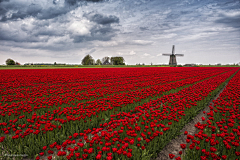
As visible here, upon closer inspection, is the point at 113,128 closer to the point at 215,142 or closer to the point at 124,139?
the point at 124,139

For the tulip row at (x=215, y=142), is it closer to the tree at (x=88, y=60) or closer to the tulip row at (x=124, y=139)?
the tulip row at (x=124, y=139)

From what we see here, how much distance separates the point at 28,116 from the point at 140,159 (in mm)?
5361

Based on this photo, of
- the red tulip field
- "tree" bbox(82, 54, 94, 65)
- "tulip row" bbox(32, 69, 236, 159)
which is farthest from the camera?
"tree" bbox(82, 54, 94, 65)

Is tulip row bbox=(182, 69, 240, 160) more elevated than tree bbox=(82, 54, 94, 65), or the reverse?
tree bbox=(82, 54, 94, 65)

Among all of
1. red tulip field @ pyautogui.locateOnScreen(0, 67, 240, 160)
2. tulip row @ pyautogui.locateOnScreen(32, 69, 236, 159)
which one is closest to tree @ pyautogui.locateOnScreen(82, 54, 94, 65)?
red tulip field @ pyautogui.locateOnScreen(0, 67, 240, 160)

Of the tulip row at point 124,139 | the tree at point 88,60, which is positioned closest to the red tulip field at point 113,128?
the tulip row at point 124,139

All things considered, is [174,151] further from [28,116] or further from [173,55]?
[173,55]

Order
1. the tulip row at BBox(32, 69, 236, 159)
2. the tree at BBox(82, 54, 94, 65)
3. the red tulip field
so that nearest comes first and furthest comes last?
the tulip row at BBox(32, 69, 236, 159)
the red tulip field
the tree at BBox(82, 54, 94, 65)

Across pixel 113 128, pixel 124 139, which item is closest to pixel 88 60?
pixel 113 128

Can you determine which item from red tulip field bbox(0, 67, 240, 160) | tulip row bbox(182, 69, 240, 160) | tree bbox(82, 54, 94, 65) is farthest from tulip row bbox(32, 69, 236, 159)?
tree bbox(82, 54, 94, 65)

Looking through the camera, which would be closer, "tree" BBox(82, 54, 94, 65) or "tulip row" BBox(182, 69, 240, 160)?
"tulip row" BBox(182, 69, 240, 160)

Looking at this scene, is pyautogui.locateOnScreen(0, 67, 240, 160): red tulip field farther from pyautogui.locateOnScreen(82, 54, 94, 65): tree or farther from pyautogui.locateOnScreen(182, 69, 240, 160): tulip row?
pyautogui.locateOnScreen(82, 54, 94, 65): tree

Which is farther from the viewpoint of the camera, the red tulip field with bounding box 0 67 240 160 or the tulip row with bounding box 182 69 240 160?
the red tulip field with bounding box 0 67 240 160

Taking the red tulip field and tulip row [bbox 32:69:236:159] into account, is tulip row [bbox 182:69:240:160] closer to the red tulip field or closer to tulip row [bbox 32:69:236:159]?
the red tulip field
